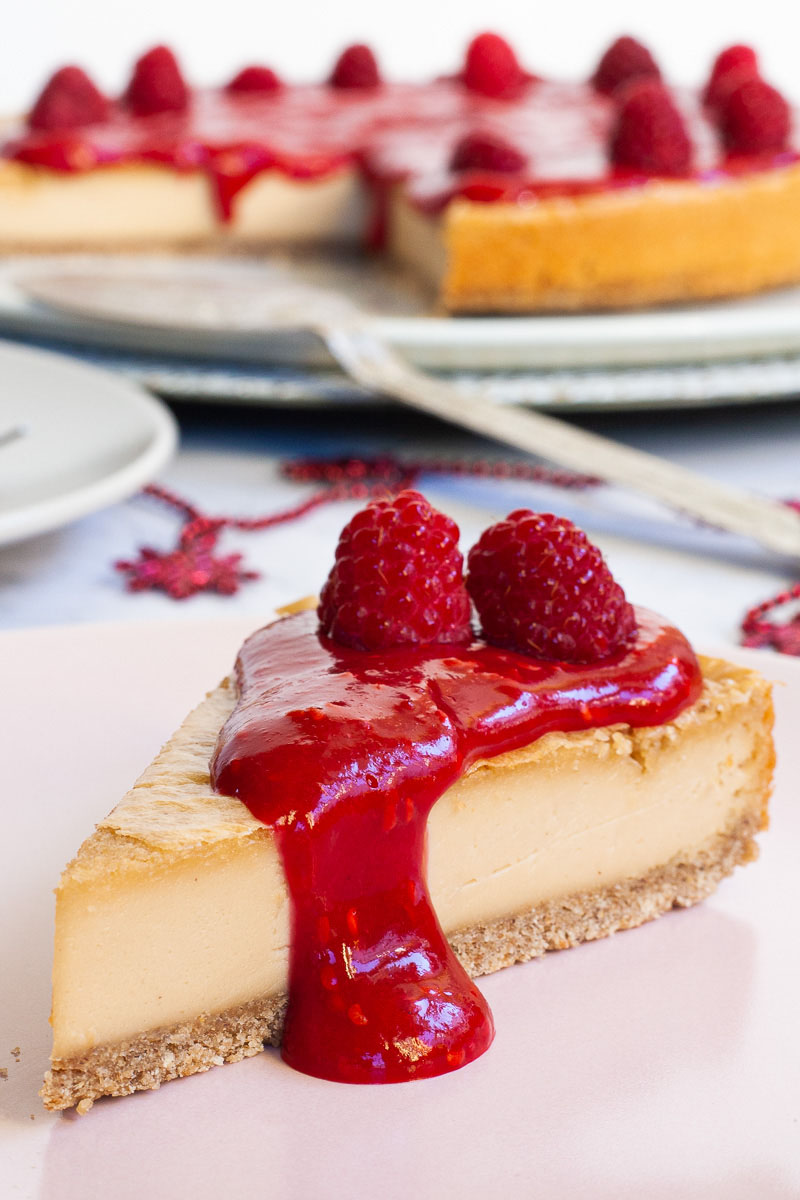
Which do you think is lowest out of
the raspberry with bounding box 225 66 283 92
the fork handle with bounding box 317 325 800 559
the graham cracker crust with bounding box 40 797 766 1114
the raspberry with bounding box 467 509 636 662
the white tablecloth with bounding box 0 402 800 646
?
the graham cracker crust with bounding box 40 797 766 1114

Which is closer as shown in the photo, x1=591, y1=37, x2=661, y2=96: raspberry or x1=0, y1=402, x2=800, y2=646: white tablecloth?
x1=0, y1=402, x2=800, y2=646: white tablecloth

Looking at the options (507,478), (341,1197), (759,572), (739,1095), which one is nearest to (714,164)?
(507,478)

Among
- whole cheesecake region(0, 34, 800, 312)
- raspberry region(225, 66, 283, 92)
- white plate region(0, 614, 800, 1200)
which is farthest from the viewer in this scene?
raspberry region(225, 66, 283, 92)

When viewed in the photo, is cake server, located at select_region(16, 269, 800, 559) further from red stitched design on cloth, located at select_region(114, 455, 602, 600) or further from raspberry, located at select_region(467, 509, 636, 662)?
raspberry, located at select_region(467, 509, 636, 662)

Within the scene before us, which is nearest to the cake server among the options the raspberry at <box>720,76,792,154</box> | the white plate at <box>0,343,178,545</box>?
the white plate at <box>0,343,178,545</box>

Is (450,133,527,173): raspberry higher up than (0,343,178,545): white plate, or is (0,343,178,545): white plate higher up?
(450,133,527,173): raspberry

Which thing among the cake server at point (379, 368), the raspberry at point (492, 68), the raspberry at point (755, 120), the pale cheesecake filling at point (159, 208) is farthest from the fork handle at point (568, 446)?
the raspberry at point (492, 68)

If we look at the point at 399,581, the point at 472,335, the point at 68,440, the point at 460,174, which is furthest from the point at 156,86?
the point at 399,581
